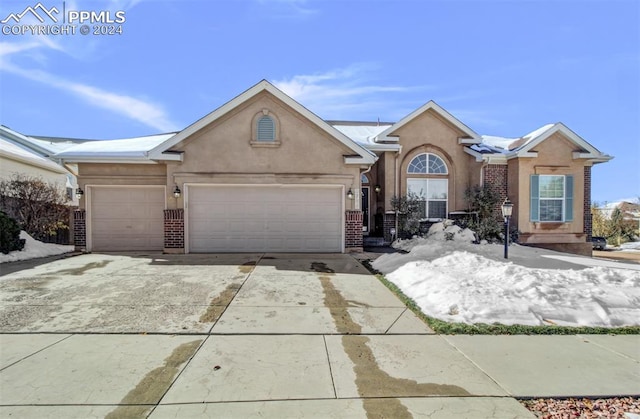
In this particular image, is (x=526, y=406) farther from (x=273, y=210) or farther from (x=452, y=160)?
(x=452, y=160)

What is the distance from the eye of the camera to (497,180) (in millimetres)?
13055

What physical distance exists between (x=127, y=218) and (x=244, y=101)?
18.9 ft

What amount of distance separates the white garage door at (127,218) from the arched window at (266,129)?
13.3 feet

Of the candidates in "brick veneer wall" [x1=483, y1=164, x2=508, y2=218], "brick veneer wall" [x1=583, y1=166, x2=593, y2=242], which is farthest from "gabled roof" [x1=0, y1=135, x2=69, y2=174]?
"brick veneer wall" [x1=583, y1=166, x2=593, y2=242]

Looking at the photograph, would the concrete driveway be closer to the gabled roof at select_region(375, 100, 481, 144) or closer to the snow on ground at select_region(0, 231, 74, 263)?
the snow on ground at select_region(0, 231, 74, 263)

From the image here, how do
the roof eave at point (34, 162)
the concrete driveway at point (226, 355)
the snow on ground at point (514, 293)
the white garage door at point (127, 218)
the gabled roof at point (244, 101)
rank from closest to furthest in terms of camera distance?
the concrete driveway at point (226, 355) < the snow on ground at point (514, 293) < the gabled roof at point (244, 101) < the white garage door at point (127, 218) < the roof eave at point (34, 162)

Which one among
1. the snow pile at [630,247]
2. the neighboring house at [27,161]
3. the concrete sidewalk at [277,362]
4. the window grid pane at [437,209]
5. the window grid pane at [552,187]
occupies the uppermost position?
the neighboring house at [27,161]

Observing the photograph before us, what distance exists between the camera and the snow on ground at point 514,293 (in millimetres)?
4703

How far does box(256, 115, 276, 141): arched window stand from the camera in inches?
409

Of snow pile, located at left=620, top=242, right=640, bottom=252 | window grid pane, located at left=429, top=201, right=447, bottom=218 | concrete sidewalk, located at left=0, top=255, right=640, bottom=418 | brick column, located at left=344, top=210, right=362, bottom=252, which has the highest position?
window grid pane, located at left=429, top=201, right=447, bottom=218

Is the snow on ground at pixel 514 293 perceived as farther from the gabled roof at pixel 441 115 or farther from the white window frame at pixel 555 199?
the white window frame at pixel 555 199

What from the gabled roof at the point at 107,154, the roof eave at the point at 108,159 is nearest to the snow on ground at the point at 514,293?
the roof eave at the point at 108,159

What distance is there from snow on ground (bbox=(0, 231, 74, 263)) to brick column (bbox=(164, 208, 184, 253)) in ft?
11.8

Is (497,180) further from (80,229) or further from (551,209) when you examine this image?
(80,229)
